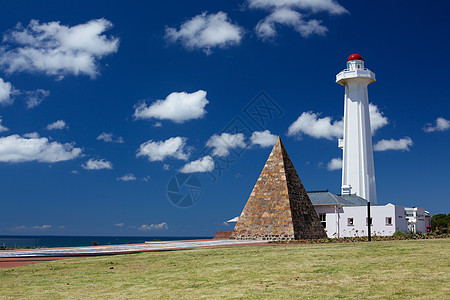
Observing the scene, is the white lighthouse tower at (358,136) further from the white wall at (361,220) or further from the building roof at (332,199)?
the white wall at (361,220)

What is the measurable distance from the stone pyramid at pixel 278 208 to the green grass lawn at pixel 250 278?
1567 centimetres

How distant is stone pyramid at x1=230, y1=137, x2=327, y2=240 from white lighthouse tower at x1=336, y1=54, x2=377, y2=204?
17080mm

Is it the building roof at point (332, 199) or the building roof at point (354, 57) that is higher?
the building roof at point (354, 57)

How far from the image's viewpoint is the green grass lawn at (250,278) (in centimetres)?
817

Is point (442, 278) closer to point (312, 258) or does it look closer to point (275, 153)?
point (312, 258)

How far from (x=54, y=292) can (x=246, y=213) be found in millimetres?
22805

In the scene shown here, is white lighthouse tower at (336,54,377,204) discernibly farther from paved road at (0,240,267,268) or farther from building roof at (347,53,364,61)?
paved road at (0,240,267,268)

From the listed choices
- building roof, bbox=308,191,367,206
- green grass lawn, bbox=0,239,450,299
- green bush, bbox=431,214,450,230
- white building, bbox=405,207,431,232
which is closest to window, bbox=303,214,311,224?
building roof, bbox=308,191,367,206

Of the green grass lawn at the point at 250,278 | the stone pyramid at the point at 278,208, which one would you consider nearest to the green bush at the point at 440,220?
the stone pyramid at the point at 278,208

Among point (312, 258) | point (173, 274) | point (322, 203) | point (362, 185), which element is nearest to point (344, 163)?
point (362, 185)

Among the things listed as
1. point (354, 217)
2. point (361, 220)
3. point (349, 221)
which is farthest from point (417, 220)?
point (349, 221)

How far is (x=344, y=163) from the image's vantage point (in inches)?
1925

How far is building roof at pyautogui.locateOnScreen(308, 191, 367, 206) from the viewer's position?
40.1 metres

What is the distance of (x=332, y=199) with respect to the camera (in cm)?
4034
